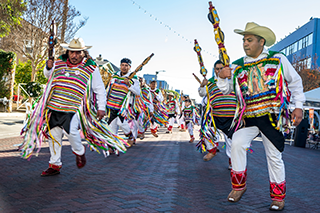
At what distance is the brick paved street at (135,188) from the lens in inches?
133

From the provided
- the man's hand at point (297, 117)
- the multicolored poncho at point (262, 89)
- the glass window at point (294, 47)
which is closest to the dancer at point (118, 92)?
the multicolored poncho at point (262, 89)

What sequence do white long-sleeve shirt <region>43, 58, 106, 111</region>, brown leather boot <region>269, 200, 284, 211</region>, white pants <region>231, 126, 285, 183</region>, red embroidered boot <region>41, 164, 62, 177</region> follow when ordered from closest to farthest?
brown leather boot <region>269, 200, 284, 211</region> → white pants <region>231, 126, 285, 183</region> → red embroidered boot <region>41, 164, 62, 177</region> → white long-sleeve shirt <region>43, 58, 106, 111</region>

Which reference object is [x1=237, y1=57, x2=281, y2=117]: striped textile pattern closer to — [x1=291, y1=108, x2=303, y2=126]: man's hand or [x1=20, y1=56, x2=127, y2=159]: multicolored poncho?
[x1=291, y1=108, x2=303, y2=126]: man's hand

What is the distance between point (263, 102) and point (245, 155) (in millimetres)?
632

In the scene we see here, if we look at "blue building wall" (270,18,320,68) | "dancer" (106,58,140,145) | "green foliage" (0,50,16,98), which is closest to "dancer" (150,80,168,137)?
"dancer" (106,58,140,145)

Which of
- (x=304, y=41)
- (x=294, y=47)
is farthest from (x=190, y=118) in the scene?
(x=294, y=47)

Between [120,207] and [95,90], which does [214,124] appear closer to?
[95,90]

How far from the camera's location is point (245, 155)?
12.1 feet

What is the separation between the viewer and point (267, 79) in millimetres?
3619

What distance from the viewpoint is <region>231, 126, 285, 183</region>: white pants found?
3.60m

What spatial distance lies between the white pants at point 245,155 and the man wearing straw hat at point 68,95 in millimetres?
2230

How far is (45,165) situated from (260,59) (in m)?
3.90

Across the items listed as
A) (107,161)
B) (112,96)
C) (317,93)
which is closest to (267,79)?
(107,161)

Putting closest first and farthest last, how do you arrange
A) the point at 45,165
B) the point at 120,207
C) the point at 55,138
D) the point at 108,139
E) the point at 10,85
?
the point at 120,207 → the point at 55,138 → the point at 108,139 → the point at 45,165 → the point at 10,85
